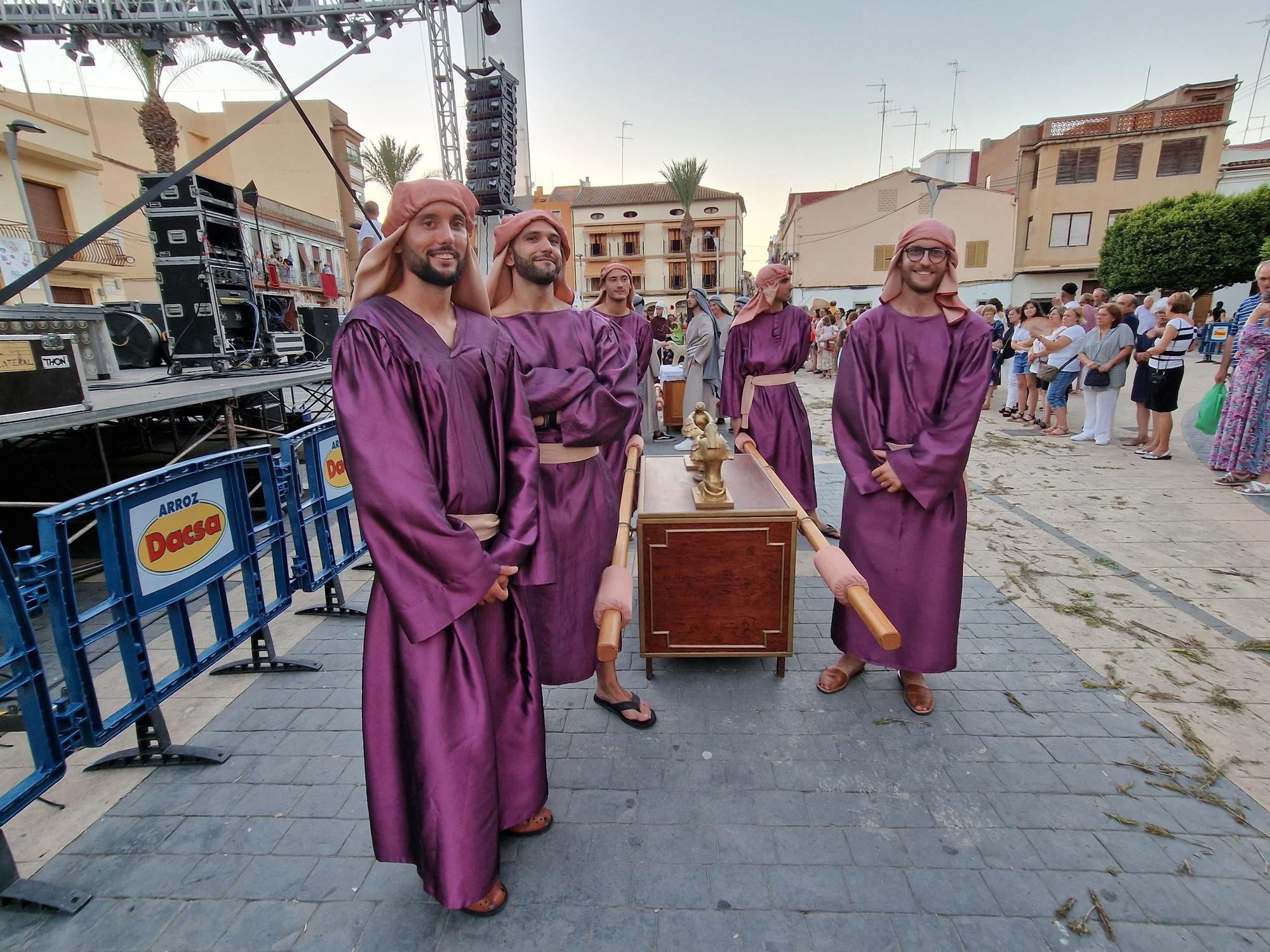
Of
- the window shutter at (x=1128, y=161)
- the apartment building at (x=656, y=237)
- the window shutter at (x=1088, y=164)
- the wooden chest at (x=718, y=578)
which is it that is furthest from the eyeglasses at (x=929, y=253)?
the apartment building at (x=656, y=237)

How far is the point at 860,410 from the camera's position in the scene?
2.97 meters

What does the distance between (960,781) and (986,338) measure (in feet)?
6.30

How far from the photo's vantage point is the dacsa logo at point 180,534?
8.68ft

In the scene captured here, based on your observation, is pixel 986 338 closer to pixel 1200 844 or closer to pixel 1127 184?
pixel 1200 844

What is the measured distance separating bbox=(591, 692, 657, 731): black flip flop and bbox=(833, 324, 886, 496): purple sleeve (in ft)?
4.91

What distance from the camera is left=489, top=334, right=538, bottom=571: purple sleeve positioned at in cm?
202

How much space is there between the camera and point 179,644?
111 inches

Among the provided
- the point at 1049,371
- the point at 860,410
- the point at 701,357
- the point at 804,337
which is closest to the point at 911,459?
the point at 860,410

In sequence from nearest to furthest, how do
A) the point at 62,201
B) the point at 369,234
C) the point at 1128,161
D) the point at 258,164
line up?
the point at 369,234 < the point at 62,201 < the point at 1128,161 < the point at 258,164

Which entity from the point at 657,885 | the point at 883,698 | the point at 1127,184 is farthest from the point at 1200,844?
the point at 1127,184

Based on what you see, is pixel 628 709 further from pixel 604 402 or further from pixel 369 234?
pixel 369 234

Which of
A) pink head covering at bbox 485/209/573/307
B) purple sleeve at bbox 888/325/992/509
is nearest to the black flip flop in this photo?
purple sleeve at bbox 888/325/992/509

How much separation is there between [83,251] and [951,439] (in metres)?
28.2

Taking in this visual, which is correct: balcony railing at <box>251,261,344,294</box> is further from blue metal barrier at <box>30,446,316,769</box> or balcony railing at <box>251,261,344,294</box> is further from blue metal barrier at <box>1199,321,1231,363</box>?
blue metal barrier at <box>1199,321,1231,363</box>
